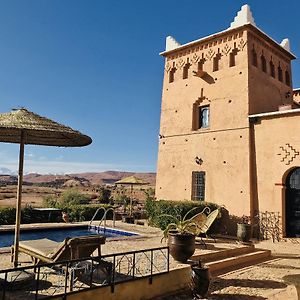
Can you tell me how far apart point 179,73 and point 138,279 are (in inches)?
567

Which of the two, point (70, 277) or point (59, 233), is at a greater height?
point (70, 277)

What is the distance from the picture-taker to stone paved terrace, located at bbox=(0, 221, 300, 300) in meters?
6.91

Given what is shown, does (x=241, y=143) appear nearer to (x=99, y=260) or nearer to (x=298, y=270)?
(x=298, y=270)

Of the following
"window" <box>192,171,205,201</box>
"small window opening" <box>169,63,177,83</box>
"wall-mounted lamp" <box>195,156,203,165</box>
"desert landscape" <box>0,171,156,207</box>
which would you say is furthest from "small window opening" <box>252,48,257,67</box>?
"desert landscape" <box>0,171,156,207</box>

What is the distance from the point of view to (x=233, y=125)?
51.9ft

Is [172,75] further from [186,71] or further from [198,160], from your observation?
[198,160]

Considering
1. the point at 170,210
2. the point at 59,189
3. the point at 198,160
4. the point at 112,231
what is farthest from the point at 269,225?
the point at 59,189


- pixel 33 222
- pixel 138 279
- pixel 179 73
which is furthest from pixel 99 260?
pixel 179 73

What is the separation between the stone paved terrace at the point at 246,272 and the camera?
6910 mm

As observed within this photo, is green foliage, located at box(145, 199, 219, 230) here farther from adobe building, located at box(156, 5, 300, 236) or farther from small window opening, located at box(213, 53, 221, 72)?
small window opening, located at box(213, 53, 221, 72)

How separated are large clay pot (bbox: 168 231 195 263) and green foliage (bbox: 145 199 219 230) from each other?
6078 mm

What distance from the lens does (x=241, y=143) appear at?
1536 centimetres

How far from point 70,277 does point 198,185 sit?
476 inches

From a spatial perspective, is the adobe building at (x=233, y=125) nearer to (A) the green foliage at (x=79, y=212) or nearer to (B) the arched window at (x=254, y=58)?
(B) the arched window at (x=254, y=58)
